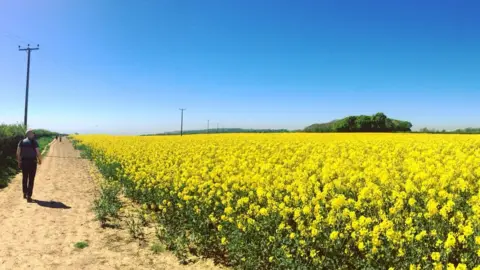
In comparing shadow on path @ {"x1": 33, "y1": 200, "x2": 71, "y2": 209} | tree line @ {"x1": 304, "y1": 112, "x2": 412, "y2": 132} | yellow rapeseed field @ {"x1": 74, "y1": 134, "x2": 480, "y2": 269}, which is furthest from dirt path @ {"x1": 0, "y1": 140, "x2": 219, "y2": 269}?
tree line @ {"x1": 304, "y1": 112, "x2": 412, "y2": 132}

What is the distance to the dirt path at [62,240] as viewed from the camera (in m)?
6.38

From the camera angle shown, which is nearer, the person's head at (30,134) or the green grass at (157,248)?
the green grass at (157,248)

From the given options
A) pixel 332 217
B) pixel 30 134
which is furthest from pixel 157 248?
pixel 30 134

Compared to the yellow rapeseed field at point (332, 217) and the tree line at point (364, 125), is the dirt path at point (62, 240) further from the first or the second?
the tree line at point (364, 125)

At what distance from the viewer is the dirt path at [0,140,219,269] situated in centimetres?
638

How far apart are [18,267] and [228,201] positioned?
3.55 metres

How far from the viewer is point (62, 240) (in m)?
7.52

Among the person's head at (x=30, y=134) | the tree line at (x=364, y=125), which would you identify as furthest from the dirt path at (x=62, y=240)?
the tree line at (x=364, y=125)

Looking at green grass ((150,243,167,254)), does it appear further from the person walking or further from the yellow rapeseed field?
the person walking

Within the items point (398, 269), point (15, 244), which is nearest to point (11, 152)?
point (15, 244)

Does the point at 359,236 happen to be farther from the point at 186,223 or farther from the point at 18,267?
the point at 18,267

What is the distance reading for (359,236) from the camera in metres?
4.94

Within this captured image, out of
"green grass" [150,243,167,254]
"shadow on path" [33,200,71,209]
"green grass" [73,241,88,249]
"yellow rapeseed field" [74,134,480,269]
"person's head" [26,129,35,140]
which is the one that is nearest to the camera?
"yellow rapeseed field" [74,134,480,269]

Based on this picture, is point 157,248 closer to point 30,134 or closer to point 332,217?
point 332,217
